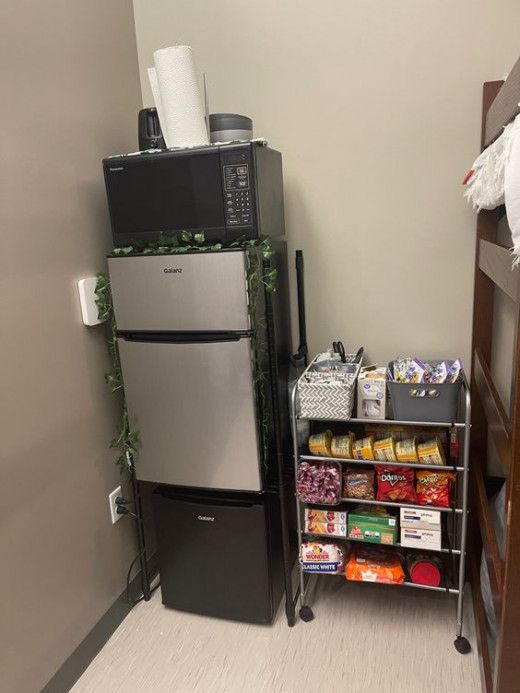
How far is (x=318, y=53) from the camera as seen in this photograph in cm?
178

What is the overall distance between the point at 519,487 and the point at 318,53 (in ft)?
4.99

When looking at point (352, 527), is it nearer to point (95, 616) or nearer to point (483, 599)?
point (483, 599)

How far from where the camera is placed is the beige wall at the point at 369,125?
1.67 meters

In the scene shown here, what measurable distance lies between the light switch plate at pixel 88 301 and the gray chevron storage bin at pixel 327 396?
0.70 m

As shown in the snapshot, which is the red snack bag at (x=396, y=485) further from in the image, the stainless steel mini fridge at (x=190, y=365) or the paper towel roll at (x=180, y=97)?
the paper towel roll at (x=180, y=97)

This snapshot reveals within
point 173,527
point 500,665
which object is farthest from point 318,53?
point 500,665

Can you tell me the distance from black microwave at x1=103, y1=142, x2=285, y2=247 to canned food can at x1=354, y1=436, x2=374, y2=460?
2.41 feet

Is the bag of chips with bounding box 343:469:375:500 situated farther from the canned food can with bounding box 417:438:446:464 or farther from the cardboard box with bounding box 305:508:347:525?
the canned food can with bounding box 417:438:446:464

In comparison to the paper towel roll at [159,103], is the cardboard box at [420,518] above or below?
below

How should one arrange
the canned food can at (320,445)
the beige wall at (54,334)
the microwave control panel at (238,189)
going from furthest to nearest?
the canned food can at (320,445)
the microwave control panel at (238,189)
the beige wall at (54,334)

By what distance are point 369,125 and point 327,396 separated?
950mm

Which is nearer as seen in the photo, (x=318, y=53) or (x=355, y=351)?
(x=318, y=53)

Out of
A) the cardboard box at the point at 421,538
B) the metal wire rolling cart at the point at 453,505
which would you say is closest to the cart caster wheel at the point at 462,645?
the metal wire rolling cart at the point at 453,505

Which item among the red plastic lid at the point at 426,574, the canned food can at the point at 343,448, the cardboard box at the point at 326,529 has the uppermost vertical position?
the canned food can at the point at 343,448
